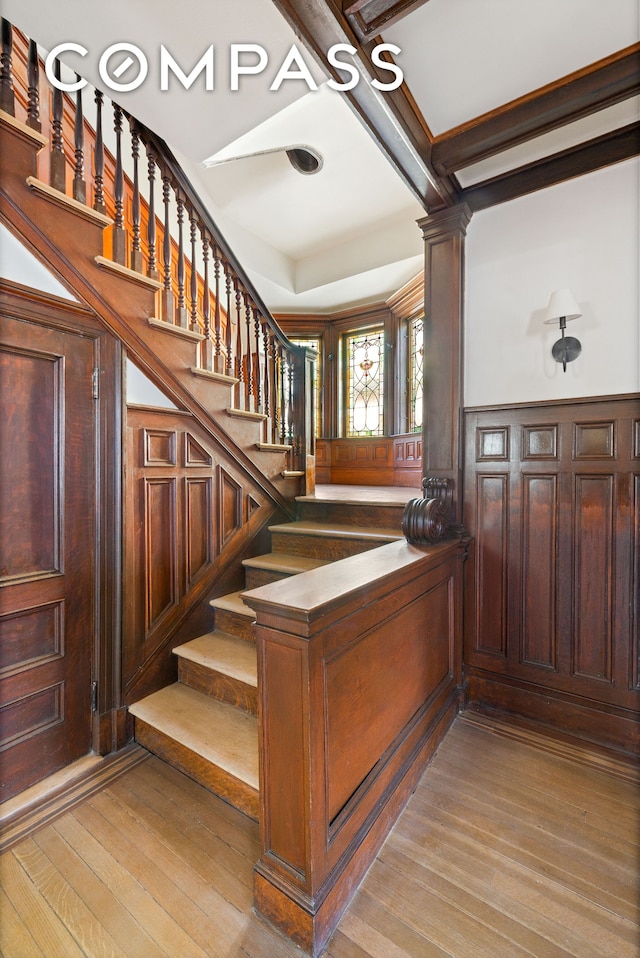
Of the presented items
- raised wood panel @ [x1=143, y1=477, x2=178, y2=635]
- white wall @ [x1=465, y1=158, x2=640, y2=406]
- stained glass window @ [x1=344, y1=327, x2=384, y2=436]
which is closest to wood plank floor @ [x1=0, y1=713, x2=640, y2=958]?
raised wood panel @ [x1=143, y1=477, x2=178, y2=635]

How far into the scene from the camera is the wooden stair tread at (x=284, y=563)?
2.40 m

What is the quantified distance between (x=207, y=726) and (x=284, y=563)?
0.93m

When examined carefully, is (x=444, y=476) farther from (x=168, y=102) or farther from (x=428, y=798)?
(x=168, y=102)

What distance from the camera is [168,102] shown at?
2.08 m

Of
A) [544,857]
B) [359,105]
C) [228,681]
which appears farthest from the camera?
[228,681]

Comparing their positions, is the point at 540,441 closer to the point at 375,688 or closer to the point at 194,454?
the point at 375,688

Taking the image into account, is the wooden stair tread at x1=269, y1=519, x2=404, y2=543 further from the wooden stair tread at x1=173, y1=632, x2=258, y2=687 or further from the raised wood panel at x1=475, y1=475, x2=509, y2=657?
the wooden stair tread at x1=173, y1=632, x2=258, y2=687

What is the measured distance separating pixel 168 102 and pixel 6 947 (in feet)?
10.8

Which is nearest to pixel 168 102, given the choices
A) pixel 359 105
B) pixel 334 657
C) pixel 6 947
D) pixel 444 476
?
pixel 359 105

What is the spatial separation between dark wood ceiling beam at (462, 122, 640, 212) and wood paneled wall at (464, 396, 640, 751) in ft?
3.60

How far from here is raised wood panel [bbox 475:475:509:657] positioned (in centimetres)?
227

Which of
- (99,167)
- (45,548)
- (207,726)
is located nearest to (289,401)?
(99,167)

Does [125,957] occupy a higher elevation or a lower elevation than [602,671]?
lower

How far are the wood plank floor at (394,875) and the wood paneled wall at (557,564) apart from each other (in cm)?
37
